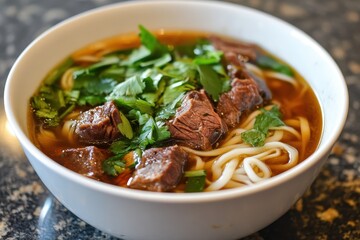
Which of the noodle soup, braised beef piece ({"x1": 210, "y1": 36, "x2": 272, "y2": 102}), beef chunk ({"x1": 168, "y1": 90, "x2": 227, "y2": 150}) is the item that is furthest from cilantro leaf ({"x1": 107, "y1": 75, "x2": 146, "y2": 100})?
braised beef piece ({"x1": 210, "y1": 36, "x2": 272, "y2": 102})

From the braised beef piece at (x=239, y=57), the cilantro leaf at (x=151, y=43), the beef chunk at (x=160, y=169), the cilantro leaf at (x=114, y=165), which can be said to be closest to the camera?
the beef chunk at (x=160, y=169)

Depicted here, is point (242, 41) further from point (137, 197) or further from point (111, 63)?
point (137, 197)

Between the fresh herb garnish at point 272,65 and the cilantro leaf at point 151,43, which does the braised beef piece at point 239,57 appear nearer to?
the fresh herb garnish at point 272,65

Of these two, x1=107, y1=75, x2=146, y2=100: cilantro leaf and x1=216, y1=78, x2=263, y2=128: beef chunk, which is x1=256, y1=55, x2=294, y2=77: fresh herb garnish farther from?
x1=107, y1=75, x2=146, y2=100: cilantro leaf

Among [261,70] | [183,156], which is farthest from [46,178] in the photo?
[261,70]

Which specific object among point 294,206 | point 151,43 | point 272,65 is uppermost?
point 151,43

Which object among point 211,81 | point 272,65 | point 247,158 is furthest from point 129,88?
point 272,65

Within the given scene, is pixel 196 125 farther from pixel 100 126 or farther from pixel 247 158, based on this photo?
pixel 100 126

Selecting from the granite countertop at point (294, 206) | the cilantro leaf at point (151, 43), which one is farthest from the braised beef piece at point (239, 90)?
the granite countertop at point (294, 206)
